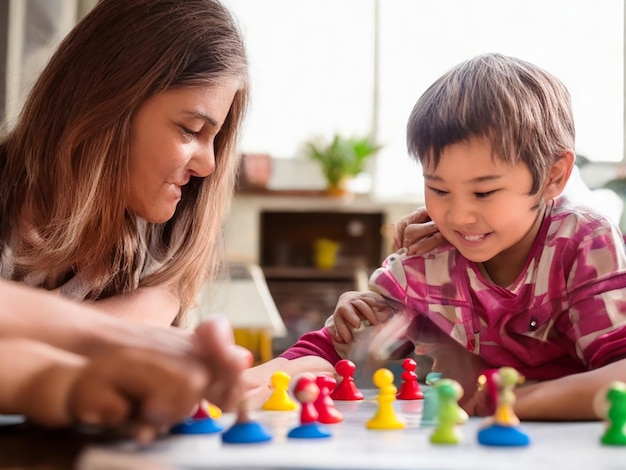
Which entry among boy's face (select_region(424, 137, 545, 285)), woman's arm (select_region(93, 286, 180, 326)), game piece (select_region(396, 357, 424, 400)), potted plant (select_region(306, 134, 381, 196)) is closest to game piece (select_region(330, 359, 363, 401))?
game piece (select_region(396, 357, 424, 400))

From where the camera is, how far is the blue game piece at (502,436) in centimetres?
60

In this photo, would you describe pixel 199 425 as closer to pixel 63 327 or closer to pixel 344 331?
pixel 63 327

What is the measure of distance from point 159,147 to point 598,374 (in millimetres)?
688

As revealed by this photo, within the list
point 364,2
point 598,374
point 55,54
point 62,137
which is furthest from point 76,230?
point 364,2

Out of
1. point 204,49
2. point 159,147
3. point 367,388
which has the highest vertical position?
point 204,49

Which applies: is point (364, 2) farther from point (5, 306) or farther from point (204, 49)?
point (5, 306)

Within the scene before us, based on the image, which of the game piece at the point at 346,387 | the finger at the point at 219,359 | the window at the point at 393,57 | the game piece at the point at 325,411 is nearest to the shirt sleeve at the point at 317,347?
the game piece at the point at 346,387

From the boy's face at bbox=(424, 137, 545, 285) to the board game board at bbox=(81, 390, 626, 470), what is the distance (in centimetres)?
35

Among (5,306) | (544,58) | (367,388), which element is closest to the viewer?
(5,306)

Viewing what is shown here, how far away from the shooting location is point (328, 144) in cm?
480

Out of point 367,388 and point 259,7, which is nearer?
point 367,388

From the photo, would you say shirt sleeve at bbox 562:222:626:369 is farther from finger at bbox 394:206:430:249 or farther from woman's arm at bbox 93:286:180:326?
woman's arm at bbox 93:286:180:326

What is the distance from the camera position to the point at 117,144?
4.08 ft

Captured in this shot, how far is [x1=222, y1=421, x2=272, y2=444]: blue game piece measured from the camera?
1.98ft
